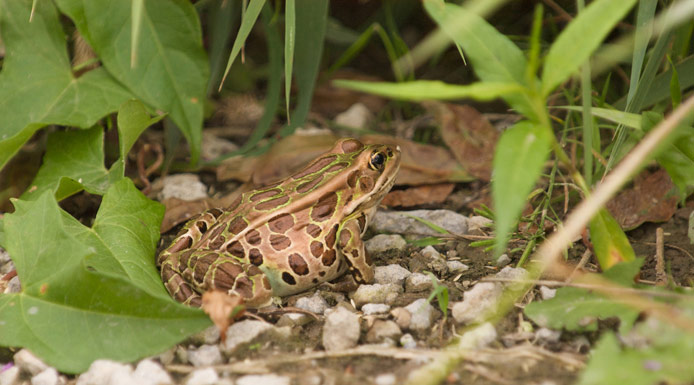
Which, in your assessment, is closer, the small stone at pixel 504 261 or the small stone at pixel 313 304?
the small stone at pixel 313 304

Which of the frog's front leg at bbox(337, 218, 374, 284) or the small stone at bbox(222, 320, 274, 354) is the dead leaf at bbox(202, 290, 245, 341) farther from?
the frog's front leg at bbox(337, 218, 374, 284)

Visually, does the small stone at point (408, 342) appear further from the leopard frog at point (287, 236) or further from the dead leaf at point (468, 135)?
the dead leaf at point (468, 135)

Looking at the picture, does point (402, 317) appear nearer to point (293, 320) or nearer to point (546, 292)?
point (293, 320)

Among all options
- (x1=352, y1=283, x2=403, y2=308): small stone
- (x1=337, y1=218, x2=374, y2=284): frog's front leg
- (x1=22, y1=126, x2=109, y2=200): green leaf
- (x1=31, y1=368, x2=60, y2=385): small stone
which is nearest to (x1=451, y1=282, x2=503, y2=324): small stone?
(x1=352, y1=283, x2=403, y2=308): small stone

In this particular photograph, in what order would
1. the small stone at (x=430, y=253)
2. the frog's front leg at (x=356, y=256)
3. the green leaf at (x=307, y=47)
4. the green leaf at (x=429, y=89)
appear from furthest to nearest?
the green leaf at (x=307, y=47) → the small stone at (x=430, y=253) → the frog's front leg at (x=356, y=256) → the green leaf at (x=429, y=89)

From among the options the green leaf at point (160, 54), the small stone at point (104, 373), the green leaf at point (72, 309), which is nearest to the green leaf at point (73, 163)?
the green leaf at point (160, 54)

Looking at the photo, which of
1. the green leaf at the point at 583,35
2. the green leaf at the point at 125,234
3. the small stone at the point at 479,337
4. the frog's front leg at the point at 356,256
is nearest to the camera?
the green leaf at the point at 583,35

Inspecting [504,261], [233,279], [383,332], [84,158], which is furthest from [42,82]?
[504,261]
